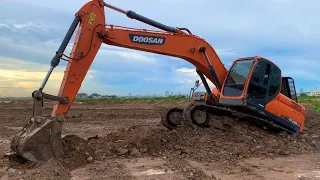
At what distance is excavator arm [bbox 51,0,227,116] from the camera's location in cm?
756

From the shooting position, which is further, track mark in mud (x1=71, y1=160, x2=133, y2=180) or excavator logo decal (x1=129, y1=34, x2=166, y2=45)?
excavator logo decal (x1=129, y1=34, x2=166, y2=45)

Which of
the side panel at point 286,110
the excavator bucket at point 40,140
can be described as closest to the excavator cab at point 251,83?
the side panel at point 286,110

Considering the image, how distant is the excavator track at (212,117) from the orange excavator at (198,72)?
16 millimetres

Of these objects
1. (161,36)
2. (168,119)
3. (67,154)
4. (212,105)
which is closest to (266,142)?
(212,105)

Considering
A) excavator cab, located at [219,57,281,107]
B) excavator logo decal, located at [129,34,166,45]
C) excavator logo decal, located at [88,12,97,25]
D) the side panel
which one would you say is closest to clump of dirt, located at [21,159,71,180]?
excavator logo decal, located at [88,12,97,25]

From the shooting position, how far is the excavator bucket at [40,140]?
6637mm

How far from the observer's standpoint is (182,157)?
8.12 metres

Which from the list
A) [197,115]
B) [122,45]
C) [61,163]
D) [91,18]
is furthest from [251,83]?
[61,163]

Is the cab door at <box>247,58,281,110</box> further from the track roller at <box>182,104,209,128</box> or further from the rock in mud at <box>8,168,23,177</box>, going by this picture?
the rock in mud at <box>8,168,23,177</box>

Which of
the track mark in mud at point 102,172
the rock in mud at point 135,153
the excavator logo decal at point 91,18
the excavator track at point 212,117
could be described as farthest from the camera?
the excavator track at point 212,117

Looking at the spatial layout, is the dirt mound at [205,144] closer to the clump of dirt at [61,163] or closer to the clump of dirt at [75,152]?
the clump of dirt at [75,152]

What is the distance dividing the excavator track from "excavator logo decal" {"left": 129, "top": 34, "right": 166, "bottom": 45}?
206 cm

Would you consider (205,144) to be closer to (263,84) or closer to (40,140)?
(263,84)

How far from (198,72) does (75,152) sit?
452cm
